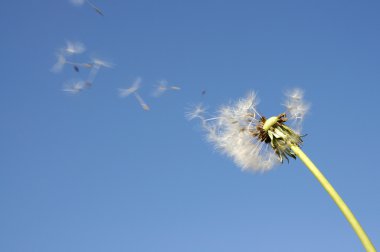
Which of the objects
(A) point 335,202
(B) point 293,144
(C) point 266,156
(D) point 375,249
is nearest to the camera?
(D) point 375,249

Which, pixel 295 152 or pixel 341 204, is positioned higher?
pixel 295 152

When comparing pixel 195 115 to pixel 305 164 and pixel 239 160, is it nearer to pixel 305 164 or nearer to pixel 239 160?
pixel 239 160

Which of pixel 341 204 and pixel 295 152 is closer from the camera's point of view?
pixel 341 204

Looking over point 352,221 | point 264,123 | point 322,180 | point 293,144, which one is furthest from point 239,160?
point 352,221

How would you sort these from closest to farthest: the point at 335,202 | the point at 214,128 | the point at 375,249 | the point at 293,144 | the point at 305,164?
the point at 375,249 → the point at 335,202 → the point at 305,164 → the point at 293,144 → the point at 214,128
